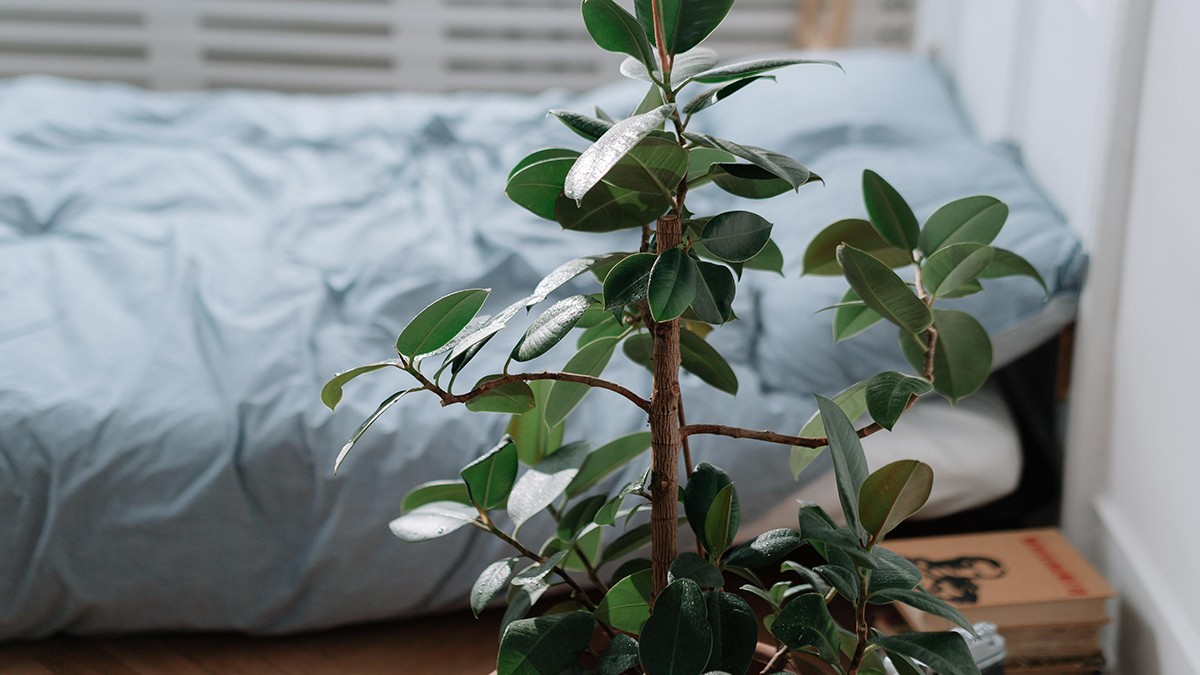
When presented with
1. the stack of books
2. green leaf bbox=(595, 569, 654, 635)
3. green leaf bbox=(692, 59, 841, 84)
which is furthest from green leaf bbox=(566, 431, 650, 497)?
the stack of books

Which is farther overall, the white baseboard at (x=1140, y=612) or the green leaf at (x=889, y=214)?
the white baseboard at (x=1140, y=612)

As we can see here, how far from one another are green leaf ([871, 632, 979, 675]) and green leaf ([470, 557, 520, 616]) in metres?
0.27

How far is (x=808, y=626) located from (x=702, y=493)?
0.39ft

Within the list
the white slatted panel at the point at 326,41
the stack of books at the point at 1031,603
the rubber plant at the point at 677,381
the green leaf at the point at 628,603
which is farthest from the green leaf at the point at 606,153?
the white slatted panel at the point at 326,41

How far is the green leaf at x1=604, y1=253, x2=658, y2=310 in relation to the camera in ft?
2.30

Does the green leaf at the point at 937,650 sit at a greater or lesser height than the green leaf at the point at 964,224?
lesser

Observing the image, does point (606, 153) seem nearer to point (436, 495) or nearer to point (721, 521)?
point (721, 521)

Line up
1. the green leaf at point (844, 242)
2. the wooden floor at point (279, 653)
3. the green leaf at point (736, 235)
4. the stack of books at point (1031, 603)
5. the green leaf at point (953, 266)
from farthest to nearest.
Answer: the wooden floor at point (279, 653) → the stack of books at point (1031, 603) → the green leaf at point (844, 242) → the green leaf at point (953, 266) → the green leaf at point (736, 235)

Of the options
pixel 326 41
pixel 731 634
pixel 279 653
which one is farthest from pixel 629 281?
pixel 326 41

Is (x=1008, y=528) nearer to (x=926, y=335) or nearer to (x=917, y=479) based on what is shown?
(x=926, y=335)

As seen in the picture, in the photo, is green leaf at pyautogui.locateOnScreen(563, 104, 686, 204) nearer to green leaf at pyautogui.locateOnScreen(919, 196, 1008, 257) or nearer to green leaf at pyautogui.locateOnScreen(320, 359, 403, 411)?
green leaf at pyautogui.locateOnScreen(320, 359, 403, 411)

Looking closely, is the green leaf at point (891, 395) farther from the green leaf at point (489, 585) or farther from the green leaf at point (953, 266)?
the green leaf at point (489, 585)

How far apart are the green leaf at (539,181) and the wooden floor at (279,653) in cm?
77

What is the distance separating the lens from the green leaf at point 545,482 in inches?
33.1
